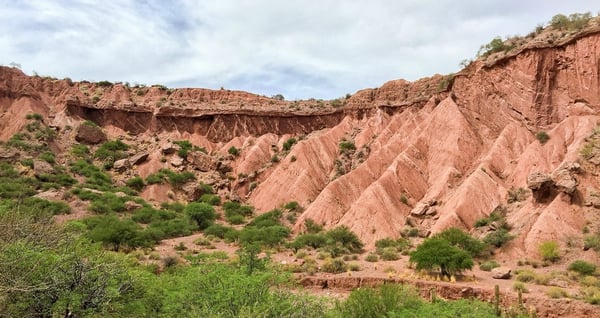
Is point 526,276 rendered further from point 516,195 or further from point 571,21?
point 571,21

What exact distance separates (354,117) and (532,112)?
19.5 m

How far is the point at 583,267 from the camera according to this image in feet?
71.4

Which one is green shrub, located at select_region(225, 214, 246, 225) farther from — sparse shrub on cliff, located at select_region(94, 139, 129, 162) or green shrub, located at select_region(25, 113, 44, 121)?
green shrub, located at select_region(25, 113, 44, 121)

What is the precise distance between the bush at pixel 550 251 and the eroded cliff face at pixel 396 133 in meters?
0.82

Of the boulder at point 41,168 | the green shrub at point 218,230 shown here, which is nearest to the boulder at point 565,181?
the green shrub at point 218,230

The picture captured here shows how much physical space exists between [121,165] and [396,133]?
2737cm

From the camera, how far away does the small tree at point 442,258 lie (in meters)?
22.6

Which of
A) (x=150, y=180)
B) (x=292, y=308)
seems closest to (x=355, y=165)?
(x=150, y=180)

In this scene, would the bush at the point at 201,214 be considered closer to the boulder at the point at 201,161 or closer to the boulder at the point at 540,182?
the boulder at the point at 201,161

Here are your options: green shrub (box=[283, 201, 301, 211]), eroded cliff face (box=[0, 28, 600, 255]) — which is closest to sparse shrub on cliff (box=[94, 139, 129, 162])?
eroded cliff face (box=[0, 28, 600, 255])

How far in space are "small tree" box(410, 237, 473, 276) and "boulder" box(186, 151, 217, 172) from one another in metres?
28.9

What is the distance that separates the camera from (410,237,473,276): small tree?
74.1 ft

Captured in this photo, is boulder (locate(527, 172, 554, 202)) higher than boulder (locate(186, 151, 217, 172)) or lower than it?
lower

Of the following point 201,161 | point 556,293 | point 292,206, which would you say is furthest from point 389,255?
point 201,161
